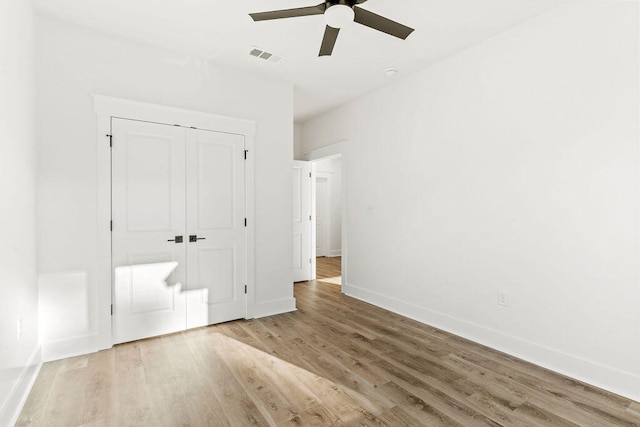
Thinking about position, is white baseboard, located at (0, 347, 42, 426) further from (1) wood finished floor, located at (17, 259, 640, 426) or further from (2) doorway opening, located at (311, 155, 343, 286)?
(2) doorway opening, located at (311, 155, 343, 286)

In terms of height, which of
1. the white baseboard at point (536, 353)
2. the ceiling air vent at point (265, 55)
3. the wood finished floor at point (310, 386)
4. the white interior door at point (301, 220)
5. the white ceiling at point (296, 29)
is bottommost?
the wood finished floor at point (310, 386)

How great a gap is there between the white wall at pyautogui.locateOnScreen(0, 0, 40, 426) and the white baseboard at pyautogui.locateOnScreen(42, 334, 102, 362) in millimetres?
139

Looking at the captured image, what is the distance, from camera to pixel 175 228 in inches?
129

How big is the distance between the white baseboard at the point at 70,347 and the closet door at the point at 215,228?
815 millimetres

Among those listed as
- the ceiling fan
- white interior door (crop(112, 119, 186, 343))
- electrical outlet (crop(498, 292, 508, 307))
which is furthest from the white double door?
electrical outlet (crop(498, 292, 508, 307))

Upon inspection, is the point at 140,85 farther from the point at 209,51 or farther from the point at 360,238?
the point at 360,238

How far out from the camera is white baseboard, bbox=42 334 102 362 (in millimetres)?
2672

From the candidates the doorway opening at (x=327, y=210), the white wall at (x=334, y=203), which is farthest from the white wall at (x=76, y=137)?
the white wall at (x=334, y=203)

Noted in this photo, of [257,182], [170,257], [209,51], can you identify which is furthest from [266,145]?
[170,257]

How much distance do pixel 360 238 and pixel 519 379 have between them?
Answer: 2589mm

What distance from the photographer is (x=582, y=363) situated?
245 centimetres

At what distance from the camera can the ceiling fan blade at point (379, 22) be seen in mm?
2051

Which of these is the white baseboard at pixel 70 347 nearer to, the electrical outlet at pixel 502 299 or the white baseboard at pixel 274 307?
the white baseboard at pixel 274 307

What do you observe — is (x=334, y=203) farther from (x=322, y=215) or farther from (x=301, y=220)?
(x=301, y=220)
